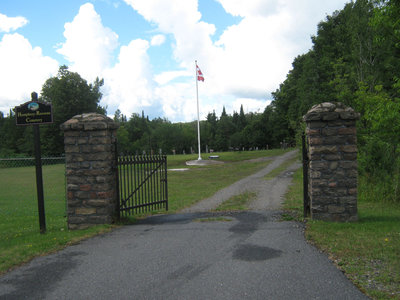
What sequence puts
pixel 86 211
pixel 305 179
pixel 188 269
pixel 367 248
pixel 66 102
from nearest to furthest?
1. pixel 188 269
2. pixel 367 248
3. pixel 305 179
4. pixel 86 211
5. pixel 66 102

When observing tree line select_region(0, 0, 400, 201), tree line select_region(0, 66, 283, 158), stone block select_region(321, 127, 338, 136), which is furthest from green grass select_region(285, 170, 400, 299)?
tree line select_region(0, 66, 283, 158)

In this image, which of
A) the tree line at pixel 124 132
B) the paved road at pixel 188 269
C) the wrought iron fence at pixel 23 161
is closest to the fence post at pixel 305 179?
the paved road at pixel 188 269

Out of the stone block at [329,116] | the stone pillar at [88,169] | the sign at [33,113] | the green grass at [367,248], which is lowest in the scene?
the green grass at [367,248]

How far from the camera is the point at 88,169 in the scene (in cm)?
758

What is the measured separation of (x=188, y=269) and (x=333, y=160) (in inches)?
162

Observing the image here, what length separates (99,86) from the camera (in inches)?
1933

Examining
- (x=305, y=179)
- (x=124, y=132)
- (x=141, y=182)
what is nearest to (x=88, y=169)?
(x=141, y=182)

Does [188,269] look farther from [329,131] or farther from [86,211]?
[329,131]

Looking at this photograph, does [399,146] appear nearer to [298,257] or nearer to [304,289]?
[298,257]

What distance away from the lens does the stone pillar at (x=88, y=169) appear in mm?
7555

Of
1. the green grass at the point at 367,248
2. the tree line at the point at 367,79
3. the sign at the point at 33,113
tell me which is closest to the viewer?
the green grass at the point at 367,248

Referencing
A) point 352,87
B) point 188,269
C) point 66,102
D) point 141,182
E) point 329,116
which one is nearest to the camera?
point 188,269

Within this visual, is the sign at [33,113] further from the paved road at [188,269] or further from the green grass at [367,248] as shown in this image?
the green grass at [367,248]

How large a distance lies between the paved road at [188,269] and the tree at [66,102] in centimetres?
4066
